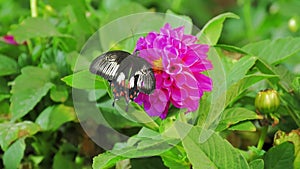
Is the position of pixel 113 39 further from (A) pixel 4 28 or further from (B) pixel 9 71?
(A) pixel 4 28

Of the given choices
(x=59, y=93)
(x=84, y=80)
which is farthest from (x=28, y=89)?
(x=84, y=80)

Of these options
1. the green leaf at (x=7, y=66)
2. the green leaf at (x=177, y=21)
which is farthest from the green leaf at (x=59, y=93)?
the green leaf at (x=177, y=21)

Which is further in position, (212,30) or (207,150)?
(212,30)

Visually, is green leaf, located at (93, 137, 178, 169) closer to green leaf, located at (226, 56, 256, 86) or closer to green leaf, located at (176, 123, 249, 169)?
green leaf, located at (176, 123, 249, 169)

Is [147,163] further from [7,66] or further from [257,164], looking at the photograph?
[7,66]

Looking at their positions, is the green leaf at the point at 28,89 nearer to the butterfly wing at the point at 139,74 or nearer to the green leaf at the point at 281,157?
the butterfly wing at the point at 139,74
